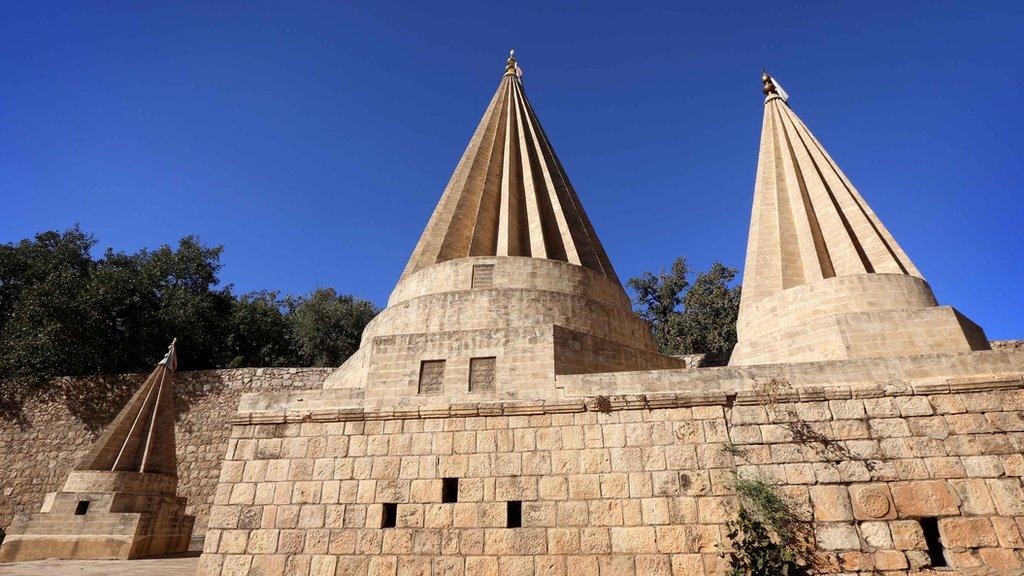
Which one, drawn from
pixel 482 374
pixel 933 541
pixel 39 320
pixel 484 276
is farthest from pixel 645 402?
pixel 39 320

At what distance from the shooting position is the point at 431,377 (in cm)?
764

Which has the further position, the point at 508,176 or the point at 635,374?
the point at 508,176

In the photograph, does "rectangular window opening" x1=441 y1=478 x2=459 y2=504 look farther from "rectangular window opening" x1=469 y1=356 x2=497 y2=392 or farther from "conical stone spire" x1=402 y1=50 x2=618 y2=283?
"conical stone spire" x1=402 y1=50 x2=618 y2=283

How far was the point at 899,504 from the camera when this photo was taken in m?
5.67

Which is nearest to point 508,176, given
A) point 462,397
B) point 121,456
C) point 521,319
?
point 521,319

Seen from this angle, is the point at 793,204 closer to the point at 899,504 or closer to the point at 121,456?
the point at 899,504

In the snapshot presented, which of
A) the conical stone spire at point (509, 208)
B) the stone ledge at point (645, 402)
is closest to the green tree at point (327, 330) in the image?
the conical stone spire at point (509, 208)

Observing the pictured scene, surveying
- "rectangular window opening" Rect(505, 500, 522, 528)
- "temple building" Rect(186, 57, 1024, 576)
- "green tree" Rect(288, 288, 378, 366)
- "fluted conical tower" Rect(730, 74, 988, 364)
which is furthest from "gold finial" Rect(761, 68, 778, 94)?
"green tree" Rect(288, 288, 378, 366)

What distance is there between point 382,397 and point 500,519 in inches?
94.7

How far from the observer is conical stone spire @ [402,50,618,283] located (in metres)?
11.4

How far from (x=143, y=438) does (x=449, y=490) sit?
30.0ft

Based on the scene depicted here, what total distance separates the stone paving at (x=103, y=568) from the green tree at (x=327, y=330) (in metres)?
15.5

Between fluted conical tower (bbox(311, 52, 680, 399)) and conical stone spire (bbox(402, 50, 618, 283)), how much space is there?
0.03m

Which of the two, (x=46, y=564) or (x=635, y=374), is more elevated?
(x=635, y=374)
